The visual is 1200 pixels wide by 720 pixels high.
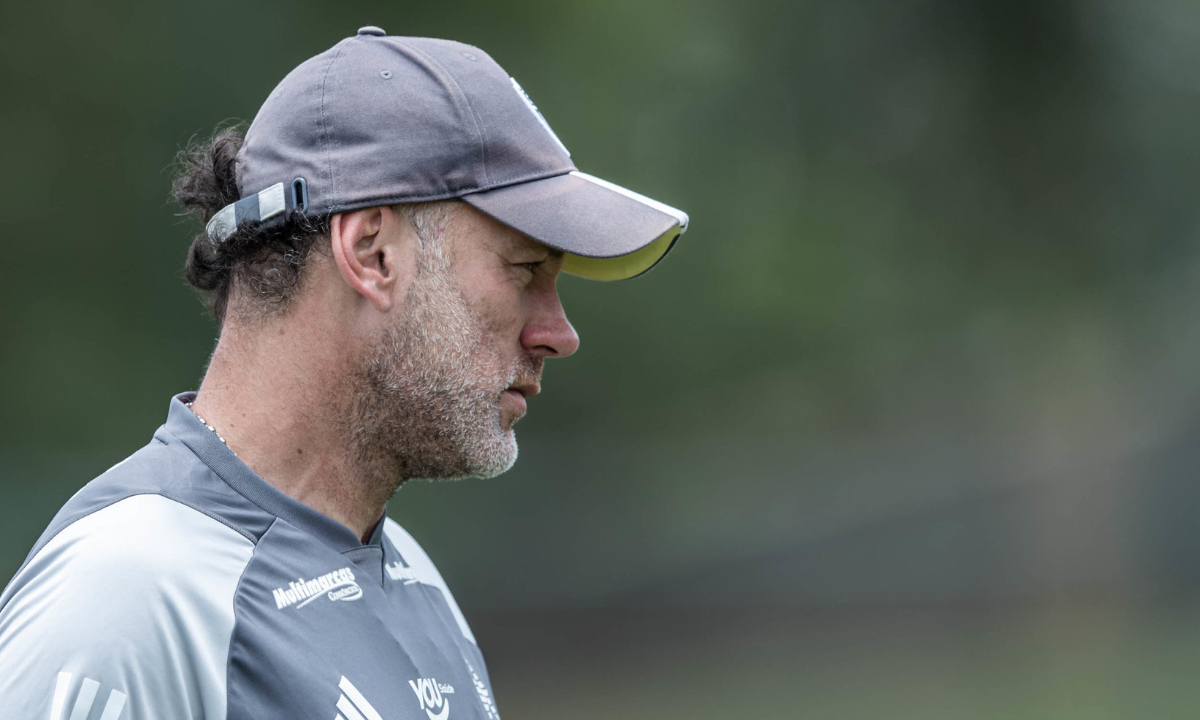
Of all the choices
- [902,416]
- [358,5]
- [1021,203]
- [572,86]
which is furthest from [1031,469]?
[358,5]

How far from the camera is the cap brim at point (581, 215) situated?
172cm


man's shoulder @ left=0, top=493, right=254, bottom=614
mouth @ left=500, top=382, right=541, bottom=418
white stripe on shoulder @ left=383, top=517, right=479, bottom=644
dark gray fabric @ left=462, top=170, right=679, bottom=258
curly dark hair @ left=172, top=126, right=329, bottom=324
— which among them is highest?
dark gray fabric @ left=462, top=170, right=679, bottom=258

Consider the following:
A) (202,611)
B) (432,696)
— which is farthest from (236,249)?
(432,696)

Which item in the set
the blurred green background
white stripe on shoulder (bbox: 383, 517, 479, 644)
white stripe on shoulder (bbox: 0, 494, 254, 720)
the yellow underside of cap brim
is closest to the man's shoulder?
white stripe on shoulder (bbox: 0, 494, 254, 720)

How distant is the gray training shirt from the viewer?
51.5 inches

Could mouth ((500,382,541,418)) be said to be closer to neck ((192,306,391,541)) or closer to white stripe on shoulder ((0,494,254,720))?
neck ((192,306,391,541))

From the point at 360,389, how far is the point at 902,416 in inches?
396

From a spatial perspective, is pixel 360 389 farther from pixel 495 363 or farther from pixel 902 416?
pixel 902 416

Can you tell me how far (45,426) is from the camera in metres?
10.2

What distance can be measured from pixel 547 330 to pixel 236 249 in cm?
47

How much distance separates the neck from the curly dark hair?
52 mm

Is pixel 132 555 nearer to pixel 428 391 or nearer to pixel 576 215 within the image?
pixel 428 391

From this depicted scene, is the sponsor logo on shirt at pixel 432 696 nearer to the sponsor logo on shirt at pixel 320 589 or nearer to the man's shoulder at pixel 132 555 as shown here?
the sponsor logo on shirt at pixel 320 589

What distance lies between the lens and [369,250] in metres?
1.70
